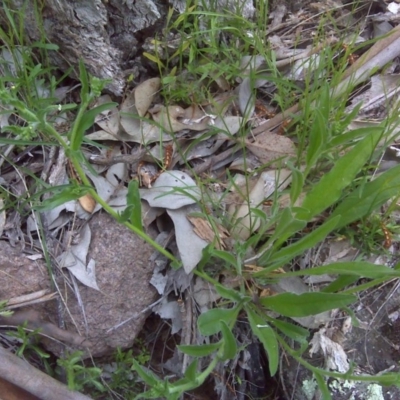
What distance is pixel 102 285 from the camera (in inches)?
62.1

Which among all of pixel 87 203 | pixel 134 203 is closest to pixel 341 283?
pixel 134 203

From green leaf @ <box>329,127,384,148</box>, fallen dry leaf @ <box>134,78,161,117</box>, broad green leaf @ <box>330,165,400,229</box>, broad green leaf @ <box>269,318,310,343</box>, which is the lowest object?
broad green leaf @ <box>269,318,310,343</box>

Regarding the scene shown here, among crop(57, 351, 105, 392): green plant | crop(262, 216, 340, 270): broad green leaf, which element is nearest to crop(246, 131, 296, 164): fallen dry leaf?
crop(262, 216, 340, 270): broad green leaf

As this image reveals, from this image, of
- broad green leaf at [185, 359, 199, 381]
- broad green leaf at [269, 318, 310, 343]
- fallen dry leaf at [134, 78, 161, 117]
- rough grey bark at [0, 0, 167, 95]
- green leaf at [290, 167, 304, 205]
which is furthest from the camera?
fallen dry leaf at [134, 78, 161, 117]

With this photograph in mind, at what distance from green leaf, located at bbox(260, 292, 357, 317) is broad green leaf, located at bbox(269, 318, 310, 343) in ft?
0.14

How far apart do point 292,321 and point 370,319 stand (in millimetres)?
245

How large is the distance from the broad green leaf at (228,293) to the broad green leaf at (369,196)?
338 millimetres

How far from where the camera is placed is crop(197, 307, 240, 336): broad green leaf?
54.0 inches

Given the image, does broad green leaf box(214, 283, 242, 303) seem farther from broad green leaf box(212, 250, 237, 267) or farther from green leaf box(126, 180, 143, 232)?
green leaf box(126, 180, 143, 232)

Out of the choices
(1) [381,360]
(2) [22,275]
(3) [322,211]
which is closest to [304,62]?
(3) [322,211]

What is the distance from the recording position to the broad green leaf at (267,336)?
1340mm

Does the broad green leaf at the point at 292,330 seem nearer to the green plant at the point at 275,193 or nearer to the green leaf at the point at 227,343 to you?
the green plant at the point at 275,193

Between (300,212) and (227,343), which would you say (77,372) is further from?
(300,212)

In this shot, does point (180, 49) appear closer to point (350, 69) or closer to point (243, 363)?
point (350, 69)
